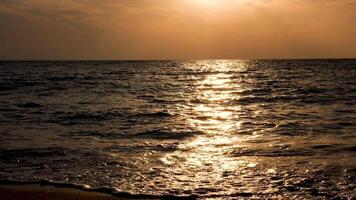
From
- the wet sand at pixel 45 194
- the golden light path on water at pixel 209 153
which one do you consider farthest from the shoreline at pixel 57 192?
the golden light path on water at pixel 209 153

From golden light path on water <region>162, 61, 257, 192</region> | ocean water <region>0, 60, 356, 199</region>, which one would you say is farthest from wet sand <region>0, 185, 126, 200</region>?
golden light path on water <region>162, 61, 257, 192</region>

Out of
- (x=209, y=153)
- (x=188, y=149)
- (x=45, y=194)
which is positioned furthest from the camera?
(x=188, y=149)

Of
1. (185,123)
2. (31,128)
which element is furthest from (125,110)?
(31,128)

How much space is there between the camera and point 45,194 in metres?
8.75

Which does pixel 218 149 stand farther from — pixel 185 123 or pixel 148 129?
pixel 185 123

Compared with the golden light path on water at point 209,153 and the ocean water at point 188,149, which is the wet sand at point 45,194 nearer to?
the ocean water at point 188,149

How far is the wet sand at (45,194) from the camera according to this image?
8.54m

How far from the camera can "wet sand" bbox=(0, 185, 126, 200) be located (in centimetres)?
854

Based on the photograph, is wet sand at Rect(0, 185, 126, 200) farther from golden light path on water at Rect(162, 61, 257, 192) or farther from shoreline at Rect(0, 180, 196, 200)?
golden light path on water at Rect(162, 61, 257, 192)

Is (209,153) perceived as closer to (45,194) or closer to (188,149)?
(188,149)

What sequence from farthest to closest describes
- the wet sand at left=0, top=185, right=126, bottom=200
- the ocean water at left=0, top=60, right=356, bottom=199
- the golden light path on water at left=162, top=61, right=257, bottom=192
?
the golden light path on water at left=162, top=61, right=257, bottom=192, the ocean water at left=0, top=60, right=356, bottom=199, the wet sand at left=0, top=185, right=126, bottom=200

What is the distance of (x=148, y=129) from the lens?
16766 millimetres

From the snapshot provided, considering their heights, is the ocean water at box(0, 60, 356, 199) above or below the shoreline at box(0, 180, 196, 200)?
above

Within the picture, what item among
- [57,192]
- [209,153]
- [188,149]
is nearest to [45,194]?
[57,192]
